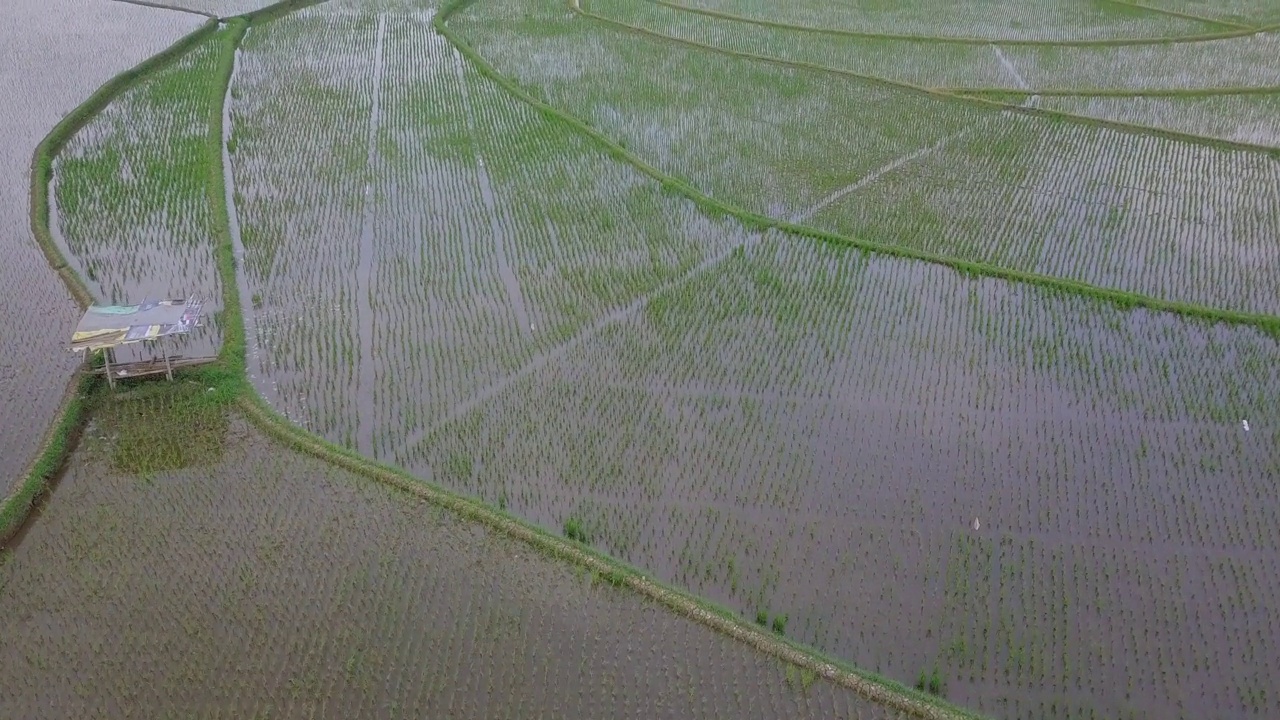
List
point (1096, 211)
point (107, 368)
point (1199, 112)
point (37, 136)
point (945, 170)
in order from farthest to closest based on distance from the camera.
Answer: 1. point (1199, 112)
2. point (37, 136)
3. point (945, 170)
4. point (1096, 211)
5. point (107, 368)

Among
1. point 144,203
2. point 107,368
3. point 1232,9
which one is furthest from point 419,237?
point 1232,9

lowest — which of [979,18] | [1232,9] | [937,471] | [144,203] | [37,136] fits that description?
[937,471]

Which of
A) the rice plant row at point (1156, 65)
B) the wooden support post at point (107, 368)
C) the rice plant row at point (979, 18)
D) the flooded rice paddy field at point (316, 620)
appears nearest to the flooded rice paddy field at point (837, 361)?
the flooded rice paddy field at point (316, 620)

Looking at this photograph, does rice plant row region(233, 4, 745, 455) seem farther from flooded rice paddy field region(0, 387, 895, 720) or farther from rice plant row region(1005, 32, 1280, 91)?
rice plant row region(1005, 32, 1280, 91)

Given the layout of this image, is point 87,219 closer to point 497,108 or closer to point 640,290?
point 497,108

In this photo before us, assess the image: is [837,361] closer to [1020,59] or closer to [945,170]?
[945,170]

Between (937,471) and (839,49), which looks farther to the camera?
(839,49)

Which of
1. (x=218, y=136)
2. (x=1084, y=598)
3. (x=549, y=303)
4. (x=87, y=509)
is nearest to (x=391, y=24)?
(x=218, y=136)
